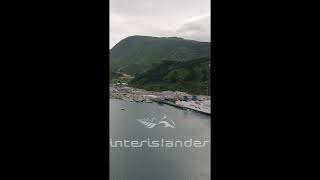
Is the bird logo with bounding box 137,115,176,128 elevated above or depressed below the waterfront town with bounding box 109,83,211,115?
below

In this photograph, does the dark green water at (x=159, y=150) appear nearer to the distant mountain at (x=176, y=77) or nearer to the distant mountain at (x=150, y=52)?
the distant mountain at (x=176, y=77)

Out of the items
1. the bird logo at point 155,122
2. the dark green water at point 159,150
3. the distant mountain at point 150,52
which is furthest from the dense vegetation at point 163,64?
the bird logo at point 155,122

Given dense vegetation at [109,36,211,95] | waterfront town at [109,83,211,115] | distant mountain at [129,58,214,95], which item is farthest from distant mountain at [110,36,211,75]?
waterfront town at [109,83,211,115]

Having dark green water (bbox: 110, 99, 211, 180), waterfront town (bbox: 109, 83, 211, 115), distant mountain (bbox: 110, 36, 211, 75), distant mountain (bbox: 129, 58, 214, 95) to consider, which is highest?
distant mountain (bbox: 110, 36, 211, 75)

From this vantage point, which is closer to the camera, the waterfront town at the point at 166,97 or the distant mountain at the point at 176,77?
the waterfront town at the point at 166,97

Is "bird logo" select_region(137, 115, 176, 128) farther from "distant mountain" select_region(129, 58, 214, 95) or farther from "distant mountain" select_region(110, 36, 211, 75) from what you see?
"distant mountain" select_region(110, 36, 211, 75)
